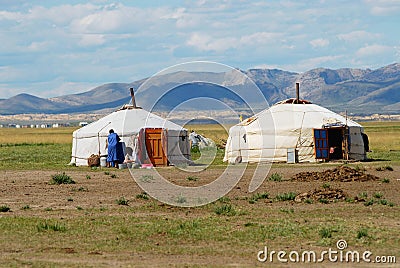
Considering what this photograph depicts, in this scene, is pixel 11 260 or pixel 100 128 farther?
pixel 100 128

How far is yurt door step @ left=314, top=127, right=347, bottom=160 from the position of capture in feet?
122

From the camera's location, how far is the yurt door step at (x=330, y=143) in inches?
1459

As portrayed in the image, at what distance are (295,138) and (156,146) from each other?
20.1 feet

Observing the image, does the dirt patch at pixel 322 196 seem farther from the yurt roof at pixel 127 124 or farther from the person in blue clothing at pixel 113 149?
the yurt roof at pixel 127 124

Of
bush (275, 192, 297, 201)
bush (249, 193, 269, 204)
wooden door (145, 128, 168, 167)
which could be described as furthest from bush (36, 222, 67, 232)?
wooden door (145, 128, 168, 167)

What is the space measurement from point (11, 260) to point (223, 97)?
42.1ft

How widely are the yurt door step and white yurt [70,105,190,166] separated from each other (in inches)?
226

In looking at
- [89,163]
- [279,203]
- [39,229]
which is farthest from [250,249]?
[89,163]

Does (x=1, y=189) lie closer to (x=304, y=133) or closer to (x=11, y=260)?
(x=11, y=260)

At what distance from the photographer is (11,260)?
465 inches

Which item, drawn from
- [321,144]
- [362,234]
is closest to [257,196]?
[362,234]

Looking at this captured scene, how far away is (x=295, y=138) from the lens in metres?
37.0

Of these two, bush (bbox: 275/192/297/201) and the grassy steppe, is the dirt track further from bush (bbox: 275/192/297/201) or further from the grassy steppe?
bush (bbox: 275/192/297/201)

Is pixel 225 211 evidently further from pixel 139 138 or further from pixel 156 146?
pixel 156 146
